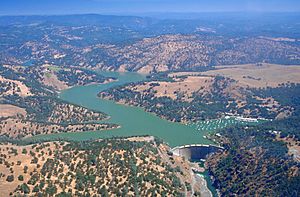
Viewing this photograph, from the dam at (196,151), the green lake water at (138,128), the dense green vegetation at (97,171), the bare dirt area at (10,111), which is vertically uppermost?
the dense green vegetation at (97,171)

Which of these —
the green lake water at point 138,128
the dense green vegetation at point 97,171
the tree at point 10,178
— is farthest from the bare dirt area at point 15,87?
the tree at point 10,178

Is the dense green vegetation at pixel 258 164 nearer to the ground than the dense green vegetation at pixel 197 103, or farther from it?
farther from it

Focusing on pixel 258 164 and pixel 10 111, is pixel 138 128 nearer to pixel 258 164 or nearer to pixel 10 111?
pixel 10 111

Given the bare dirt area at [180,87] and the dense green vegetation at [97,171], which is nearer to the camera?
the dense green vegetation at [97,171]

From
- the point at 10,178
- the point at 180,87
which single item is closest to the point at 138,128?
the point at 180,87

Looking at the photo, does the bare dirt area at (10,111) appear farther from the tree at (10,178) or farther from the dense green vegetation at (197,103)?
the tree at (10,178)

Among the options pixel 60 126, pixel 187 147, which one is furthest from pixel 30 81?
pixel 187 147

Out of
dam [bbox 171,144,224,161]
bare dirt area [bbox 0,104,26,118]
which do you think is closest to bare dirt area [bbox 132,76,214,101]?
bare dirt area [bbox 0,104,26,118]
